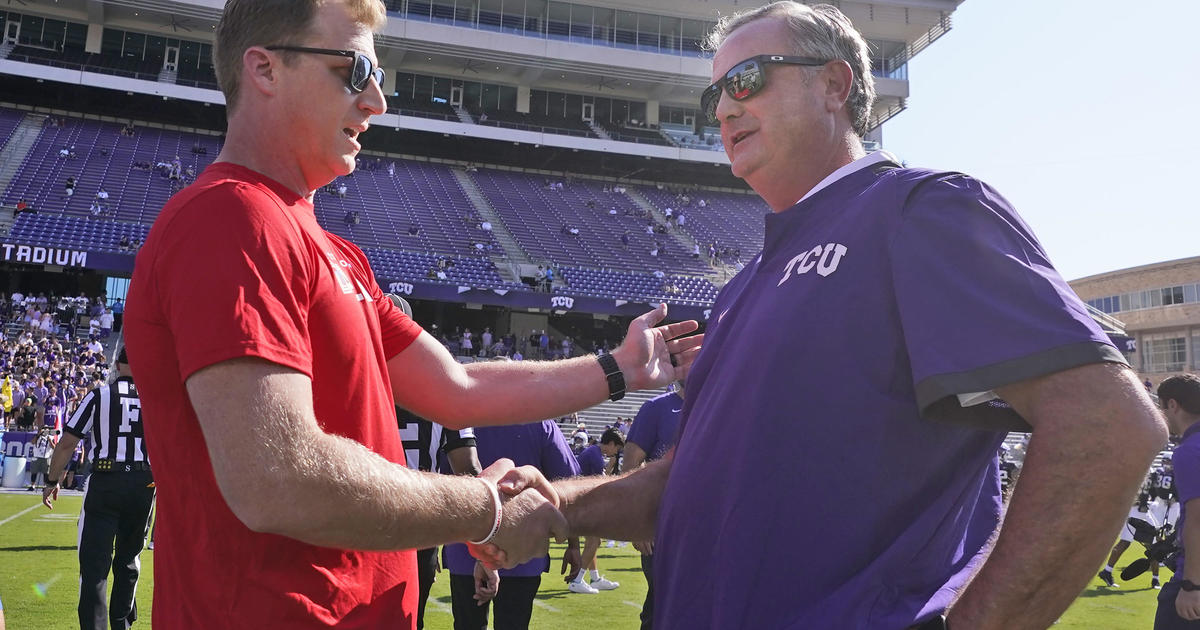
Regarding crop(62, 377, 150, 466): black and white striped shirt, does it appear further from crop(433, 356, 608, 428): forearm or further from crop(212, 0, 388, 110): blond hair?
crop(212, 0, 388, 110): blond hair

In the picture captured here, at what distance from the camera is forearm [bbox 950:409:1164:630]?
4.74 ft

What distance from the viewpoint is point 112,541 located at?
7094mm

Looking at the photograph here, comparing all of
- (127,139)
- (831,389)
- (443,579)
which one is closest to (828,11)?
(831,389)

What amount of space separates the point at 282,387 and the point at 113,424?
22.6ft

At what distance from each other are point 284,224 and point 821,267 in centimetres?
118

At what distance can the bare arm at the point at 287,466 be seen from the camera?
1.62 meters

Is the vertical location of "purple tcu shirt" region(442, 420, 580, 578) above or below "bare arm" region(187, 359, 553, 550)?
below

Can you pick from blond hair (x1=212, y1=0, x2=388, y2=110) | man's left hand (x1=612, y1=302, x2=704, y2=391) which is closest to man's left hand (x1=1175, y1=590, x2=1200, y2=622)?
man's left hand (x1=612, y1=302, x2=704, y2=391)

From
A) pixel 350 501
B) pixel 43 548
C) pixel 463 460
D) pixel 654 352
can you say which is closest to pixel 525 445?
pixel 463 460

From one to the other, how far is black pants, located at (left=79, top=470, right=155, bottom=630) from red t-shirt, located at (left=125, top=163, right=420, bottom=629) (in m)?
5.50

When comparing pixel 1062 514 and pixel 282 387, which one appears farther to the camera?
pixel 282 387

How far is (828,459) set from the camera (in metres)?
1.72

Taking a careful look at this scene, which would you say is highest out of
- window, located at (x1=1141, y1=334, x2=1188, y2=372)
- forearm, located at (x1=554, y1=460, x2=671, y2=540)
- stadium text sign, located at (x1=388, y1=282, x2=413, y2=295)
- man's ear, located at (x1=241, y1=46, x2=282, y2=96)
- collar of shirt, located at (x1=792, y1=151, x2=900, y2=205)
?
man's ear, located at (x1=241, y1=46, x2=282, y2=96)

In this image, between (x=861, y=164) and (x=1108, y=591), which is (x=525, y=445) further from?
(x=1108, y=591)
